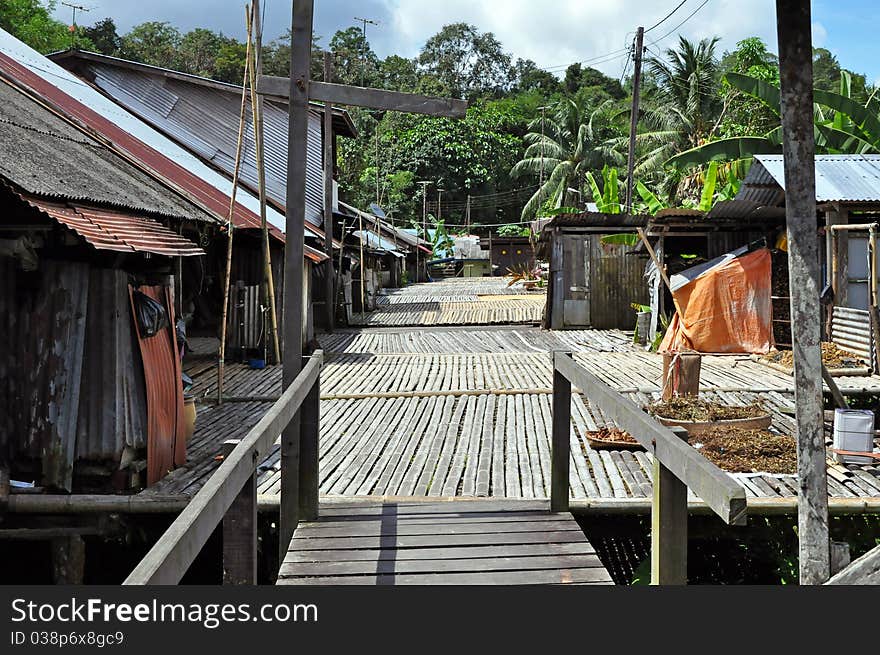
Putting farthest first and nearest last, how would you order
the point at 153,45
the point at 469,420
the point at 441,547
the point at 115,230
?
the point at 153,45 < the point at 469,420 < the point at 115,230 < the point at 441,547

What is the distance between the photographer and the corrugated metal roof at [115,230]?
5422 millimetres

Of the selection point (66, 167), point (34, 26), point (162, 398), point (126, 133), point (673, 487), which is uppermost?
point (34, 26)

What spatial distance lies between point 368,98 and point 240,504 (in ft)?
9.52

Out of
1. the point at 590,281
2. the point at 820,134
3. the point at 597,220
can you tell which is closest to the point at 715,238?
the point at 820,134

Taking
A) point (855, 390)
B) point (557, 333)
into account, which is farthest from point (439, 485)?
point (557, 333)

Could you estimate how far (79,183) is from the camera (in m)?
6.46

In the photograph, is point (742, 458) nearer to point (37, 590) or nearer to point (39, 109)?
point (37, 590)

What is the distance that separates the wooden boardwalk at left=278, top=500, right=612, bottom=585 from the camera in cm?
402

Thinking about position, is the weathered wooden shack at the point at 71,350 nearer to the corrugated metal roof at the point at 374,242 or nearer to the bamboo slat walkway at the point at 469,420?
the bamboo slat walkway at the point at 469,420

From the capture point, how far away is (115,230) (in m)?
6.04

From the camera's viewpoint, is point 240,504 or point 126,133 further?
point 126,133

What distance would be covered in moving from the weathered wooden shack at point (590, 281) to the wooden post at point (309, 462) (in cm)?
1442

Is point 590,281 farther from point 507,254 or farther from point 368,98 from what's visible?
point 507,254

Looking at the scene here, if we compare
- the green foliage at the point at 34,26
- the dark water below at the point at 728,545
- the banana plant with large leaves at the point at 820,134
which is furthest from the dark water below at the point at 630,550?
the green foliage at the point at 34,26
